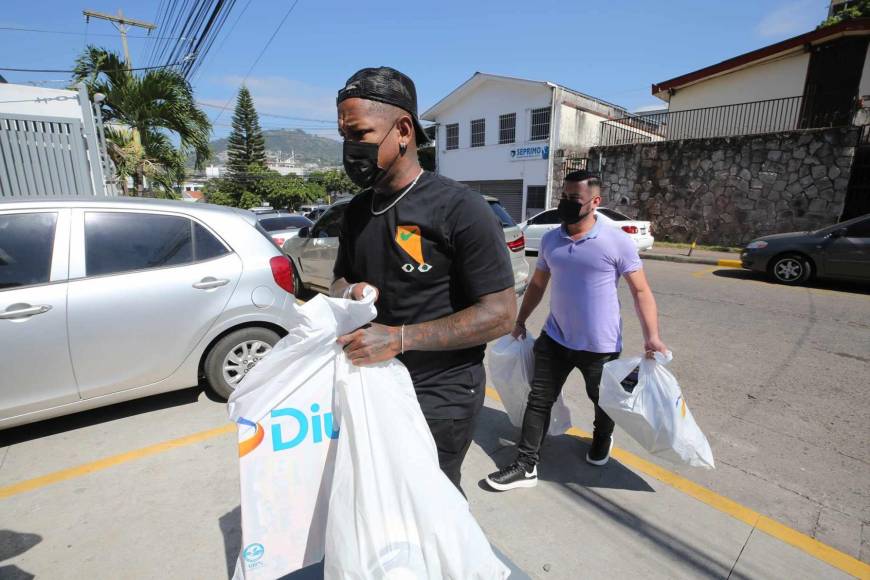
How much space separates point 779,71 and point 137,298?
20.0 metres

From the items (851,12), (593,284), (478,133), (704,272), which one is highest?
(851,12)

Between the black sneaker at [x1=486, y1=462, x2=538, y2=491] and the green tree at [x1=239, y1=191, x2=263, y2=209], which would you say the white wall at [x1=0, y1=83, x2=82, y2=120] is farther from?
the green tree at [x1=239, y1=191, x2=263, y2=209]

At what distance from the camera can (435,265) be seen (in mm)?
1412

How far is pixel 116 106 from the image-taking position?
11.0 metres

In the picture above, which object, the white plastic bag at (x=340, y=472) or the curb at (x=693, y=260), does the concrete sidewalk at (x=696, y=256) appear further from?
the white plastic bag at (x=340, y=472)

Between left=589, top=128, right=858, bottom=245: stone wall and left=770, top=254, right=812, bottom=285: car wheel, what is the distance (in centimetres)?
557

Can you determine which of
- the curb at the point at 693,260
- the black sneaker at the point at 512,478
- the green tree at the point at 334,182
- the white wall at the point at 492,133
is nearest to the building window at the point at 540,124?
the white wall at the point at 492,133

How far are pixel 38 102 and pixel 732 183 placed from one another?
16.5 metres

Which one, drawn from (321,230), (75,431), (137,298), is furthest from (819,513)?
(321,230)

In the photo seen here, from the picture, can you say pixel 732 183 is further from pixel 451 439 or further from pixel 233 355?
pixel 451 439

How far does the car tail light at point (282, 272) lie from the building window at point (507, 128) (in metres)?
19.2

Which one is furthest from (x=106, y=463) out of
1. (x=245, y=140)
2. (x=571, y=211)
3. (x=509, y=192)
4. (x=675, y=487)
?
(x=245, y=140)

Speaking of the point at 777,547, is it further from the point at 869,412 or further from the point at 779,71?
the point at 779,71

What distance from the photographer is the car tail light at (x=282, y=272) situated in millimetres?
3672
